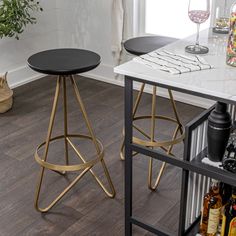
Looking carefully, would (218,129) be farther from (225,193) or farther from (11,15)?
(11,15)

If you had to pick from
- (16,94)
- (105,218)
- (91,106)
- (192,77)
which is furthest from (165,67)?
(16,94)

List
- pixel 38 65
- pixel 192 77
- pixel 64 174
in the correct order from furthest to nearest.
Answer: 1. pixel 64 174
2. pixel 38 65
3. pixel 192 77

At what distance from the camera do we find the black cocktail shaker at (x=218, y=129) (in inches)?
62.5

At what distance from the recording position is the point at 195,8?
1.81m

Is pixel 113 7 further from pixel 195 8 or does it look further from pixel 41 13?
pixel 195 8

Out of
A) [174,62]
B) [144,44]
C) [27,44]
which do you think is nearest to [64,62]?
[144,44]

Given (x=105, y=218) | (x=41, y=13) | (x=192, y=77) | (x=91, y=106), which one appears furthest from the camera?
(x=41, y=13)

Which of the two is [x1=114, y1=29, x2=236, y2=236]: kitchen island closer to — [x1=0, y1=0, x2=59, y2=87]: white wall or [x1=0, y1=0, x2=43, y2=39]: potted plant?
[x1=0, y1=0, x2=43, y2=39]: potted plant

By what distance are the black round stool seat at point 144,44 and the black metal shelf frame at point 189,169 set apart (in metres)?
0.65

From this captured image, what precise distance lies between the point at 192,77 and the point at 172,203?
39.0 inches

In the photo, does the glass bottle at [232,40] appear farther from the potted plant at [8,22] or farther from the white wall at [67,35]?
the potted plant at [8,22]

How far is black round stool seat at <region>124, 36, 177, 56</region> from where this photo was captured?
2307 mm

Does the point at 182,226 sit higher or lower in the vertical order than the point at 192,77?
lower

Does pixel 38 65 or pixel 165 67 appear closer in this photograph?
pixel 165 67
